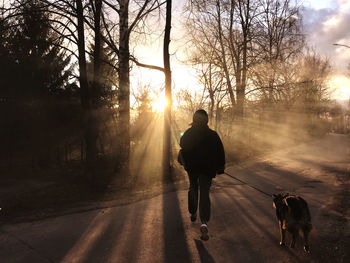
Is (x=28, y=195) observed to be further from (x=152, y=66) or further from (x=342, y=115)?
(x=342, y=115)

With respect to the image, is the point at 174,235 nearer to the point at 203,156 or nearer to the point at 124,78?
the point at 203,156

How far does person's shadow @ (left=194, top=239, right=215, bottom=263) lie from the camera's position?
141 inches

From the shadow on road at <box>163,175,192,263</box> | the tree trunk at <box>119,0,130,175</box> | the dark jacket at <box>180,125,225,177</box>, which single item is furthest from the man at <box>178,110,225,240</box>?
the tree trunk at <box>119,0,130,175</box>

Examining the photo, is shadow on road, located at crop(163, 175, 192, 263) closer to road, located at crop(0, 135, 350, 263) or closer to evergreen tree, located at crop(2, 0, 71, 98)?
road, located at crop(0, 135, 350, 263)

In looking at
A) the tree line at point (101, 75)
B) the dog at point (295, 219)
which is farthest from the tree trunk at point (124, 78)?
the dog at point (295, 219)

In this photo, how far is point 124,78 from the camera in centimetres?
991

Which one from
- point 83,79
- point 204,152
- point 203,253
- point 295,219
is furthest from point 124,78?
point 295,219

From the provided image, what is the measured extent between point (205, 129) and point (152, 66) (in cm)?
616

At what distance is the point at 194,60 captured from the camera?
59.4ft

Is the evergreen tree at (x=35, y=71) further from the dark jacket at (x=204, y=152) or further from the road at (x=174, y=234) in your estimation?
the dark jacket at (x=204, y=152)

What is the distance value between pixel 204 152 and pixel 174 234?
54.6 inches

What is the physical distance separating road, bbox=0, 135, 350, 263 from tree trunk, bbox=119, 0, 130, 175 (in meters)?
3.43

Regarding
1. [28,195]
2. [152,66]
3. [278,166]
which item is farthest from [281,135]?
[28,195]

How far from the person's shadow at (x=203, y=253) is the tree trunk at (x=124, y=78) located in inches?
243
